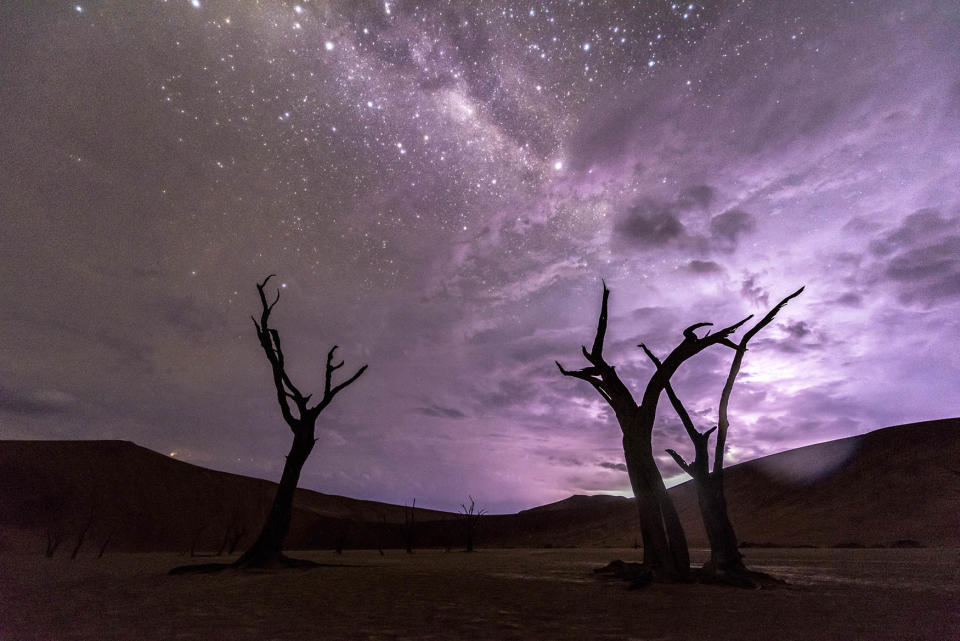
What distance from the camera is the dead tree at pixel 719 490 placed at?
12625 mm

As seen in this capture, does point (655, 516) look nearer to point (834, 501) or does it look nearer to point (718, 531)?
point (718, 531)

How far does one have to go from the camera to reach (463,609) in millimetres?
8617

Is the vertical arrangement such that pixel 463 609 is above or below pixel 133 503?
below

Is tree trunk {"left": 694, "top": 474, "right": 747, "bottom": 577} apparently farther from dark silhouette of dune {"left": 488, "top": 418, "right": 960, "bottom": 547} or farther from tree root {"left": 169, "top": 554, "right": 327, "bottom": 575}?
dark silhouette of dune {"left": 488, "top": 418, "right": 960, "bottom": 547}

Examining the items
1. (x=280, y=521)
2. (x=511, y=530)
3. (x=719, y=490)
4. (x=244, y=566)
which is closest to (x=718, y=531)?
(x=719, y=490)

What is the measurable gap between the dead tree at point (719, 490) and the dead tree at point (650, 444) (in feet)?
1.99

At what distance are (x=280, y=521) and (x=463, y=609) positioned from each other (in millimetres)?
10682

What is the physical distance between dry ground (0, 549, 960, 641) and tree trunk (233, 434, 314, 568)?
8.01ft

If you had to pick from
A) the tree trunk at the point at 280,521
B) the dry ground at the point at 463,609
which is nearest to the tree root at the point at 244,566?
the tree trunk at the point at 280,521

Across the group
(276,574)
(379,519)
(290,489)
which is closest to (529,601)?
(276,574)

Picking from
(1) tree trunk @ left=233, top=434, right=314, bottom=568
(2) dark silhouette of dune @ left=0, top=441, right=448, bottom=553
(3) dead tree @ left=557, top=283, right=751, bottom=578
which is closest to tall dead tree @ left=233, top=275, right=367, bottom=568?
(1) tree trunk @ left=233, top=434, right=314, bottom=568

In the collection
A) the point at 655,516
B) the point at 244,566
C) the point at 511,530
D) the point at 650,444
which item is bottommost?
the point at 244,566

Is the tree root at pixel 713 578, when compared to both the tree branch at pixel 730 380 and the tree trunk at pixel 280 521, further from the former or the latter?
the tree trunk at pixel 280 521

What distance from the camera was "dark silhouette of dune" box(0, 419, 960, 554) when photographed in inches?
1737
